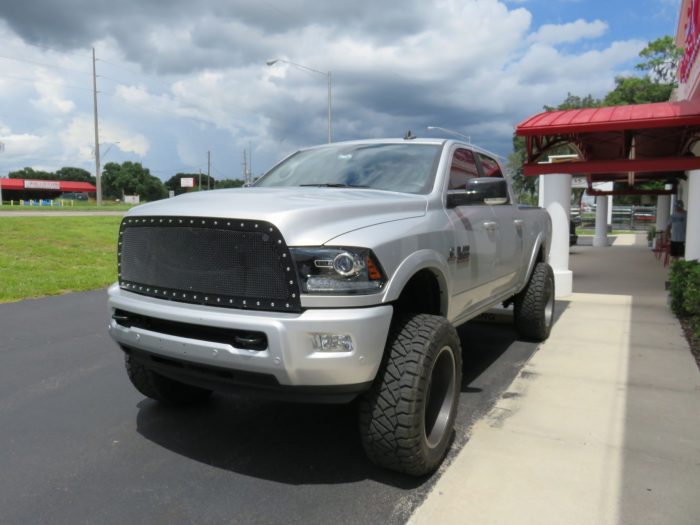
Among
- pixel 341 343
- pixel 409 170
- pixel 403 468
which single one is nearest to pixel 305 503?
pixel 403 468

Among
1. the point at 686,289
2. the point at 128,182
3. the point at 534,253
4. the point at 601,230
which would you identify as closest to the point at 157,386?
the point at 534,253

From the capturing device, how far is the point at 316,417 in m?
3.97

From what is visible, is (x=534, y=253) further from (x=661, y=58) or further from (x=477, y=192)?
(x=661, y=58)

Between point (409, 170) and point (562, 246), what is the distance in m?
6.80

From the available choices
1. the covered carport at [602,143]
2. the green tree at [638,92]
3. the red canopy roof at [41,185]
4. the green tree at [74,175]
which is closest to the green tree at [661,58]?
the green tree at [638,92]

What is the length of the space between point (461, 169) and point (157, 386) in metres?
2.75

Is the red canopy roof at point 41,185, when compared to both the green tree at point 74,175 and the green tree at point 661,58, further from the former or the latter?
the green tree at point 661,58

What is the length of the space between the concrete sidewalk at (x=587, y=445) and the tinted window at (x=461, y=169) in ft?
5.55

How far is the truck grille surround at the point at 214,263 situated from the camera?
2684 millimetres

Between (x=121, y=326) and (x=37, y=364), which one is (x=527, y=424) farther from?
(x=37, y=364)

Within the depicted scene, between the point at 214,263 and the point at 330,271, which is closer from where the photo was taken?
the point at 330,271

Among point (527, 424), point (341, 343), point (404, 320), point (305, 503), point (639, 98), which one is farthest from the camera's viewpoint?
point (639, 98)

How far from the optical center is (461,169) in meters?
4.36

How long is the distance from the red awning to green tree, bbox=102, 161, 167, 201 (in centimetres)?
10476
